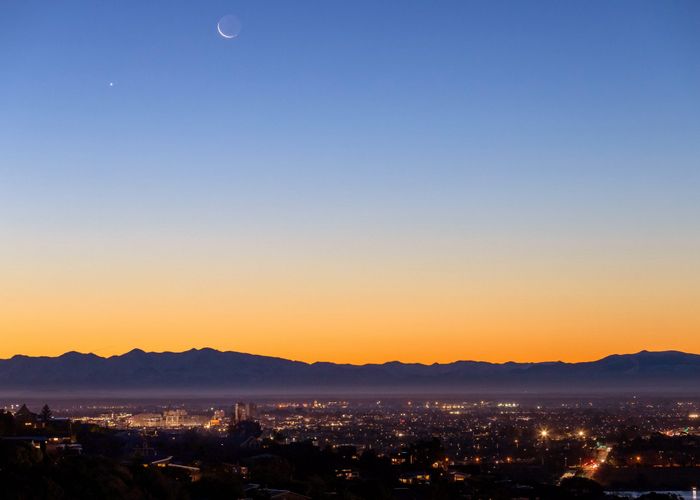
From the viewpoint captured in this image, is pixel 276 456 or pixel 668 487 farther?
pixel 668 487

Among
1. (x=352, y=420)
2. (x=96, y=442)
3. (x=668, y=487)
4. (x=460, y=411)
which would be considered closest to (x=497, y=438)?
(x=668, y=487)

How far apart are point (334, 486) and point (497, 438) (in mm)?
48670

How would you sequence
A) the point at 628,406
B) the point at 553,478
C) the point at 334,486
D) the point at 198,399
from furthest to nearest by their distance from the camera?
the point at 198,399
the point at 628,406
the point at 553,478
the point at 334,486

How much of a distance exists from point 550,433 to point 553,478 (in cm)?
3779

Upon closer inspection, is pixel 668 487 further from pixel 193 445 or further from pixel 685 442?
pixel 193 445

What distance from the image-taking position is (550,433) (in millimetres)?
102188

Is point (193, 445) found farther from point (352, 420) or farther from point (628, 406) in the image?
point (628, 406)

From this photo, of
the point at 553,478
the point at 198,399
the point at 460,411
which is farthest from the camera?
the point at 198,399

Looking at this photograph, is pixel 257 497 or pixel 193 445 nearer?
pixel 257 497

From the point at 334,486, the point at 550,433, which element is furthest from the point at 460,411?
the point at 334,486

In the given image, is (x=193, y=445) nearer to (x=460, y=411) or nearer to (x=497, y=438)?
(x=497, y=438)

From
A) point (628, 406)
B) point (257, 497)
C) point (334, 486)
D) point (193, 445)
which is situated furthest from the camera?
point (628, 406)

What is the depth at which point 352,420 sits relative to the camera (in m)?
126

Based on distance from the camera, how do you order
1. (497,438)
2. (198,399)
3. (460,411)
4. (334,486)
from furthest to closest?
1. (198,399)
2. (460,411)
3. (497,438)
4. (334,486)
